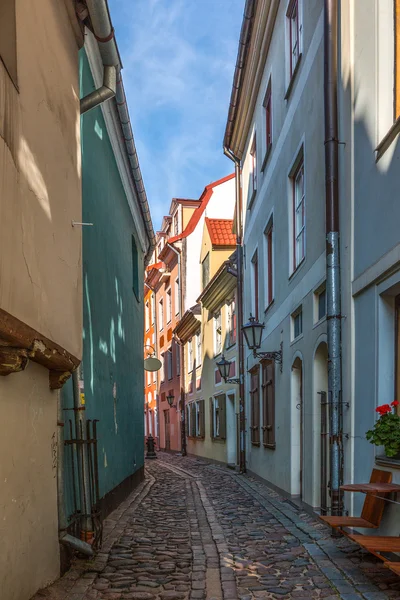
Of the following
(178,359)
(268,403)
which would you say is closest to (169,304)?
(178,359)

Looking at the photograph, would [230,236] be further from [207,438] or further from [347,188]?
[347,188]

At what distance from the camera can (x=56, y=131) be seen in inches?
207

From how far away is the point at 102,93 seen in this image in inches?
276

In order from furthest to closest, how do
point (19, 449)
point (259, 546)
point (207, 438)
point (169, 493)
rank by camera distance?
point (207, 438), point (169, 493), point (259, 546), point (19, 449)

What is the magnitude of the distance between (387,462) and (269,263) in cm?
754

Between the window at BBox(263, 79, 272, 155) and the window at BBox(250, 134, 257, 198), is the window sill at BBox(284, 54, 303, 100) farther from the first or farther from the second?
the window at BBox(250, 134, 257, 198)

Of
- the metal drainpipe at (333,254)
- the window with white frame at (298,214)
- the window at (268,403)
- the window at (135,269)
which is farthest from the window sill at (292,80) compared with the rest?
the window at (135,269)

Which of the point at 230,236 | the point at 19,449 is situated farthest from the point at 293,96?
the point at 230,236

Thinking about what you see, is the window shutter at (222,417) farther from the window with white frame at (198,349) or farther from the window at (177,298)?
the window at (177,298)

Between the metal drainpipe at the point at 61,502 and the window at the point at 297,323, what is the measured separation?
4546mm

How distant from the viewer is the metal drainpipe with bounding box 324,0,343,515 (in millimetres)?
7066

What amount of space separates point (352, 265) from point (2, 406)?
13.5ft

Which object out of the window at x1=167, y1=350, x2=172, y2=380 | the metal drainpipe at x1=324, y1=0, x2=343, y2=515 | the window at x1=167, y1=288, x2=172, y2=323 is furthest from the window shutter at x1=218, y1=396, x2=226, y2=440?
the window at x1=167, y1=288, x2=172, y2=323

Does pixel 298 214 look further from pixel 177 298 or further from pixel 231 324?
pixel 177 298
